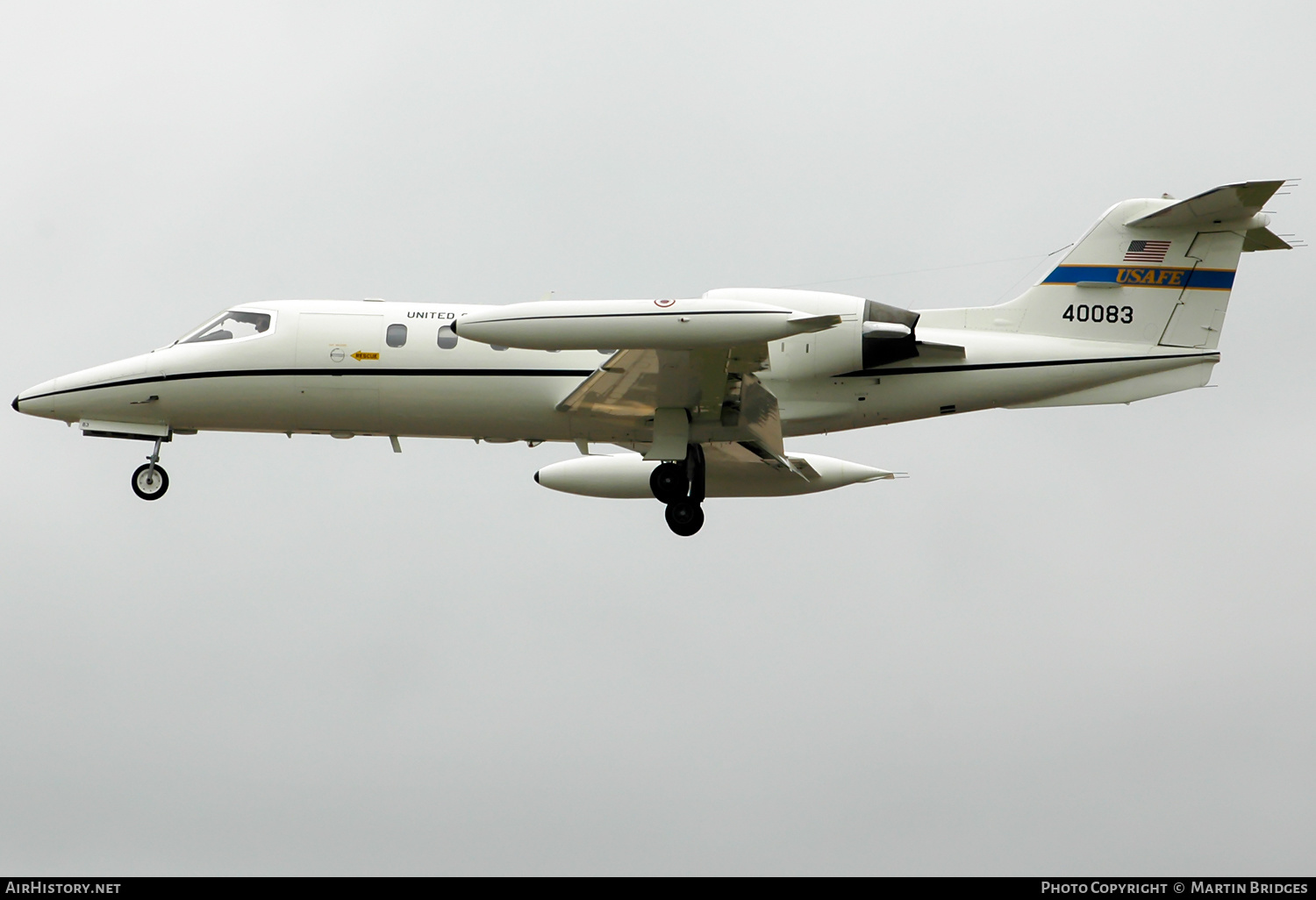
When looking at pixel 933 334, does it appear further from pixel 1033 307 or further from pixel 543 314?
pixel 543 314

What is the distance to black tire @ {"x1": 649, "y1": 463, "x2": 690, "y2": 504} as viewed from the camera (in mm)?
19391

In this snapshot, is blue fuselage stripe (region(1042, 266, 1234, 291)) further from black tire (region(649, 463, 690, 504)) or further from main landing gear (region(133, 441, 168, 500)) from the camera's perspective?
main landing gear (region(133, 441, 168, 500))

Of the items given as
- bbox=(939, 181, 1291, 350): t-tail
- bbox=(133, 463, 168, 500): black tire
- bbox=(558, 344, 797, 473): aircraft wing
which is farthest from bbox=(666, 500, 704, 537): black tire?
bbox=(133, 463, 168, 500): black tire

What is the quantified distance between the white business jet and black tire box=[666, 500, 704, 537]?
3cm

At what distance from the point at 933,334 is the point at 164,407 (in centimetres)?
1025

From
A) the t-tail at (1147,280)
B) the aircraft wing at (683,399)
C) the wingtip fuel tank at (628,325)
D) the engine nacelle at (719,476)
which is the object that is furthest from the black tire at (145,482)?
the t-tail at (1147,280)

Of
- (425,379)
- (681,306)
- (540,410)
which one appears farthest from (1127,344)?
(425,379)

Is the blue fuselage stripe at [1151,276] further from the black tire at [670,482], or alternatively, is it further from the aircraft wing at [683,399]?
the black tire at [670,482]

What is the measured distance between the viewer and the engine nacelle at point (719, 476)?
20.7 meters

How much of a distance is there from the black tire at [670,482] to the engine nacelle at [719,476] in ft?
2.95

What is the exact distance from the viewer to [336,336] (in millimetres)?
18906

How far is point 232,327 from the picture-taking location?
19469 mm

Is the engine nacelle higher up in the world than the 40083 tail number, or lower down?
lower down

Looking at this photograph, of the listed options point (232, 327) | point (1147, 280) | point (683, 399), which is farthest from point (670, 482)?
point (1147, 280)
